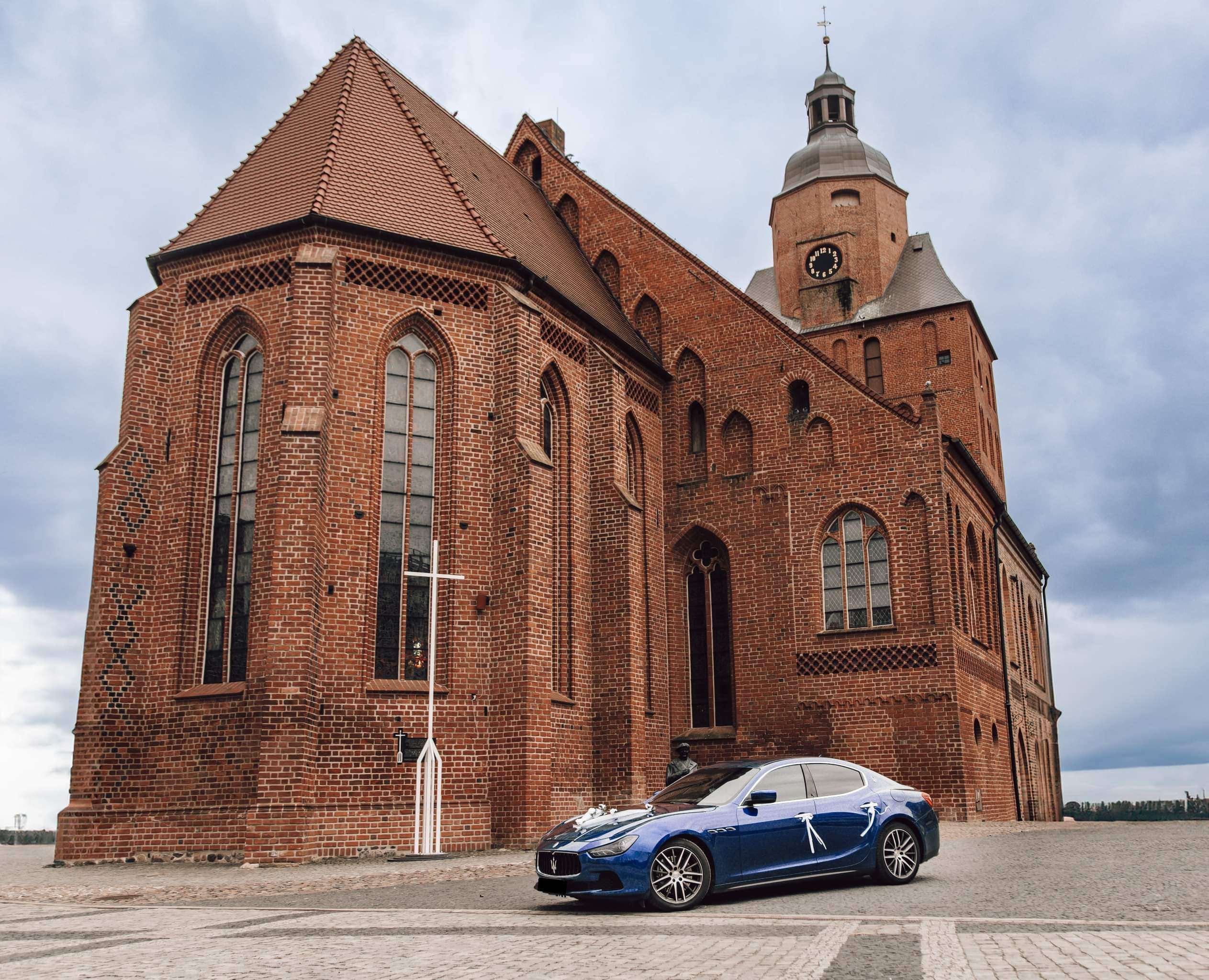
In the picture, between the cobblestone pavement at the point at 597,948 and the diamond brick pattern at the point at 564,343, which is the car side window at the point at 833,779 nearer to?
the cobblestone pavement at the point at 597,948

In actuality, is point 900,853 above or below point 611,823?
below

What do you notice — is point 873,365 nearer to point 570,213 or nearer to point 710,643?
point 570,213

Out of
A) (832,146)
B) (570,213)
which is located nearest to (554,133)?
(570,213)

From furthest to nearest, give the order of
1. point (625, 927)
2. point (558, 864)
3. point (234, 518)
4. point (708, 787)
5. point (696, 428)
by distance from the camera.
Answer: point (696, 428) < point (234, 518) < point (708, 787) < point (558, 864) < point (625, 927)

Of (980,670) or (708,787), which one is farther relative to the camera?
(980,670)

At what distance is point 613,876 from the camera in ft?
30.4

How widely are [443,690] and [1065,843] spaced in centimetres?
948

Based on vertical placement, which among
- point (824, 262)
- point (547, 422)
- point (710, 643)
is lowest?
point (710, 643)

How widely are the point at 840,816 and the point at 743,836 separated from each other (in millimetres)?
1156

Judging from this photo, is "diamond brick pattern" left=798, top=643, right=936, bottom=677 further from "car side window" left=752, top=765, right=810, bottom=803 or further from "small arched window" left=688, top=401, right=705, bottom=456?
"car side window" left=752, top=765, right=810, bottom=803

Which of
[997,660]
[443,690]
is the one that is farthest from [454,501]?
[997,660]

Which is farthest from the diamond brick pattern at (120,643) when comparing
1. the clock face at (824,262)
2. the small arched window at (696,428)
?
the clock face at (824,262)

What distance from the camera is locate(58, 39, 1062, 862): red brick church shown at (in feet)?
56.4

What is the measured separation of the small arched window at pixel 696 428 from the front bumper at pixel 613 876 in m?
16.8
